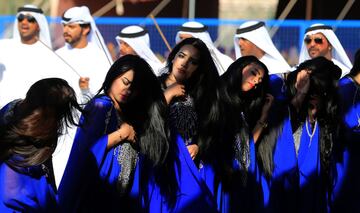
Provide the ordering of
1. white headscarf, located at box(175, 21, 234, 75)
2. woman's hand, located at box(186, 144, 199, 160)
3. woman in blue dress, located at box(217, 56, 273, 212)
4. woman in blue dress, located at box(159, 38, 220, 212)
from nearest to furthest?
woman in blue dress, located at box(159, 38, 220, 212) → woman's hand, located at box(186, 144, 199, 160) → woman in blue dress, located at box(217, 56, 273, 212) → white headscarf, located at box(175, 21, 234, 75)

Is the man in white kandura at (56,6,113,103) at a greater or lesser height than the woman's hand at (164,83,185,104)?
lesser

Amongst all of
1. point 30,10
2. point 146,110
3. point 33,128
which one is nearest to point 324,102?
point 146,110

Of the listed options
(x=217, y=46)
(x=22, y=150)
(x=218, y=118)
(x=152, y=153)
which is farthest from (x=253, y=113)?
(x=217, y=46)

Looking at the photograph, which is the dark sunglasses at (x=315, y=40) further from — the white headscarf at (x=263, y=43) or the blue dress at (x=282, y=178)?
the blue dress at (x=282, y=178)

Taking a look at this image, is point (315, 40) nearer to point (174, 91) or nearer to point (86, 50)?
point (86, 50)

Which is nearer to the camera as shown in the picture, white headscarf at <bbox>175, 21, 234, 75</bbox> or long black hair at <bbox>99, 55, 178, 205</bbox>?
long black hair at <bbox>99, 55, 178, 205</bbox>

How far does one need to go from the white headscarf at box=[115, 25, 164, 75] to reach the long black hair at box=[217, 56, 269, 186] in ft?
9.88

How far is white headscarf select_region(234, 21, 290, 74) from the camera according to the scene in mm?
11000

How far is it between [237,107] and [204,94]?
1.72 ft

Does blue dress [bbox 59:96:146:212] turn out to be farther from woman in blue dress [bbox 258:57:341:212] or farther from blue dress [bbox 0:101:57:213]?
woman in blue dress [bbox 258:57:341:212]

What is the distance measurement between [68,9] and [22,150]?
18.6 ft

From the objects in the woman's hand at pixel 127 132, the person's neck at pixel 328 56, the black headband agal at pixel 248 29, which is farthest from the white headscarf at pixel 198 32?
the woman's hand at pixel 127 132

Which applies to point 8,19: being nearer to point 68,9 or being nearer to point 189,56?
point 68,9

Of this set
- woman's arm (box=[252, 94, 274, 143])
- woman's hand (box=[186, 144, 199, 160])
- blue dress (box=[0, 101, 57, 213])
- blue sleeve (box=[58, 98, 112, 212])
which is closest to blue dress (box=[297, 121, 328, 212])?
woman's arm (box=[252, 94, 274, 143])
